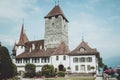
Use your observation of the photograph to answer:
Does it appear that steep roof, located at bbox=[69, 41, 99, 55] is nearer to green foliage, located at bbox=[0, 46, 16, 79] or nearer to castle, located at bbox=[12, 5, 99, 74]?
castle, located at bbox=[12, 5, 99, 74]

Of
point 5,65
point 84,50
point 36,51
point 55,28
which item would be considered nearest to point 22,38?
point 36,51

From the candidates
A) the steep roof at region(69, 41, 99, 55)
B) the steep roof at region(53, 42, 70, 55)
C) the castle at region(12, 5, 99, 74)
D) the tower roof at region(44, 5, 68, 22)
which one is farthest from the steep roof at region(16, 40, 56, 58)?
the tower roof at region(44, 5, 68, 22)

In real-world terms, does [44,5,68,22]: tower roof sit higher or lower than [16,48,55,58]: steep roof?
higher

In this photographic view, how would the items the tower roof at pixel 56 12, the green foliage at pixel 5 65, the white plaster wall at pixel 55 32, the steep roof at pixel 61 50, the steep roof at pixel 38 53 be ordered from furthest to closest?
the tower roof at pixel 56 12
the white plaster wall at pixel 55 32
the steep roof at pixel 38 53
the steep roof at pixel 61 50
the green foliage at pixel 5 65

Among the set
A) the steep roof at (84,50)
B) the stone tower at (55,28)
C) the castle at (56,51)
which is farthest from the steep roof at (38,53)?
the steep roof at (84,50)

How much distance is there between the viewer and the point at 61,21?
6750cm

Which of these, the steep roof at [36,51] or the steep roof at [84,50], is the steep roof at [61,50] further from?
the steep roof at [84,50]

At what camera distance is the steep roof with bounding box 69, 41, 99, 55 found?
5588 cm

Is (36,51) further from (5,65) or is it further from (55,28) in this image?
(5,65)

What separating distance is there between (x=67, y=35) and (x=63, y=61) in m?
15.1

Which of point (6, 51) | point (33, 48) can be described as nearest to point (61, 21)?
point (33, 48)

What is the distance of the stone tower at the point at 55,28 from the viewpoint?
218ft

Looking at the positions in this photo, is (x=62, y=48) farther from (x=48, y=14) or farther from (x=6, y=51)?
(x=6, y=51)

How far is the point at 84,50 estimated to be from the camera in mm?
56938
